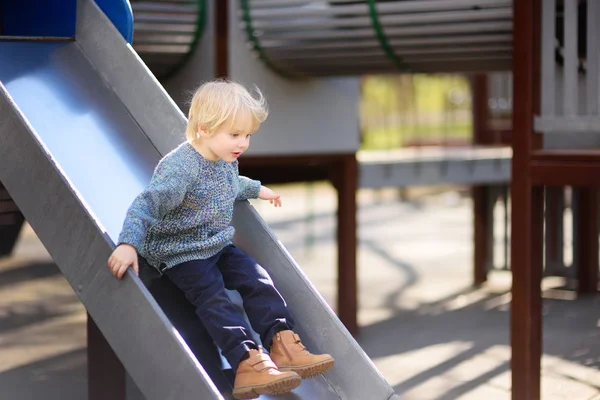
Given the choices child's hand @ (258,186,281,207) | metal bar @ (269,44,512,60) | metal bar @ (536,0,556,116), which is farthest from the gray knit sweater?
metal bar @ (269,44,512,60)

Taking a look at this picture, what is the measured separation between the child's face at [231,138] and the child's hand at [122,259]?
17.4 inches

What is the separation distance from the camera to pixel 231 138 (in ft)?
9.78

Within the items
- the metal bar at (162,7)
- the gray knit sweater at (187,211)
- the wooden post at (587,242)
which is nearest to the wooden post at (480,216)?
the wooden post at (587,242)

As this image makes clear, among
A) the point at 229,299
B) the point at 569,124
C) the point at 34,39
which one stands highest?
the point at 34,39

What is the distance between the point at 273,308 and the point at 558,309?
5.29 meters

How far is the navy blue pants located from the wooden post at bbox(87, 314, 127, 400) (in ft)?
5.42

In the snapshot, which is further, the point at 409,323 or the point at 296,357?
the point at 409,323

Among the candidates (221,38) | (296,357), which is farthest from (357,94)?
(296,357)

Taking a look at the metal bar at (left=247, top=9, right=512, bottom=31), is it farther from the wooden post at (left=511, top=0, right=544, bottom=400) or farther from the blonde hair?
the blonde hair

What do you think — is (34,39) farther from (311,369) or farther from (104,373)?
(311,369)

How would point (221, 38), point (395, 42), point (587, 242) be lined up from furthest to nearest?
point (587, 242)
point (221, 38)
point (395, 42)

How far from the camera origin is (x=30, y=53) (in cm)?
407

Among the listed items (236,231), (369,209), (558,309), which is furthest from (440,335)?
(369,209)

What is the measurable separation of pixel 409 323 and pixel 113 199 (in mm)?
4270
